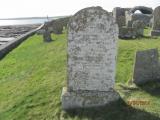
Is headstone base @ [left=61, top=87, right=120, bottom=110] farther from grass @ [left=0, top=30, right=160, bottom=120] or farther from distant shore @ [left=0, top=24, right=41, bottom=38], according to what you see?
distant shore @ [left=0, top=24, right=41, bottom=38]

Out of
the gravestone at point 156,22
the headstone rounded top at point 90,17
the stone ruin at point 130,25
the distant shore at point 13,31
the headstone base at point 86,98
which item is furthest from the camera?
the distant shore at point 13,31

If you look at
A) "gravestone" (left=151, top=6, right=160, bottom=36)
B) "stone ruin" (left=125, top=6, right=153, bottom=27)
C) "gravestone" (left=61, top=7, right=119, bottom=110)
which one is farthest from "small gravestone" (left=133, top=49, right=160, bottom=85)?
"stone ruin" (left=125, top=6, right=153, bottom=27)

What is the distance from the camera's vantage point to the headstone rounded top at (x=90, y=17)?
10453mm

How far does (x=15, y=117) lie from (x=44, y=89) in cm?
225

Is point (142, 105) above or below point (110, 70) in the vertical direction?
below

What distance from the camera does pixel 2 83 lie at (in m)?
16.4

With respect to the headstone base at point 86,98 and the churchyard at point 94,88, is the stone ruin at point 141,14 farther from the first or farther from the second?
the headstone base at point 86,98

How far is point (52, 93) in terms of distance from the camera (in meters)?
12.6

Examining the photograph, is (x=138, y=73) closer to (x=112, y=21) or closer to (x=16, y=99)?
(x=112, y=21)

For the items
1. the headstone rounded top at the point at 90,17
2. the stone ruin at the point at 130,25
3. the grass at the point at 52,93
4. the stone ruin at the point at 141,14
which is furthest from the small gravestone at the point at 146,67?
the stone ruin at the point at 141,14

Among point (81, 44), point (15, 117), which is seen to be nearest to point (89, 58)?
point (81, 44)

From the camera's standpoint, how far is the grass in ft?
34.7

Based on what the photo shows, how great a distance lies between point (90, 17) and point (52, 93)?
3.30 m

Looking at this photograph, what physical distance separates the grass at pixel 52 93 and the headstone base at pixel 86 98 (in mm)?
180
